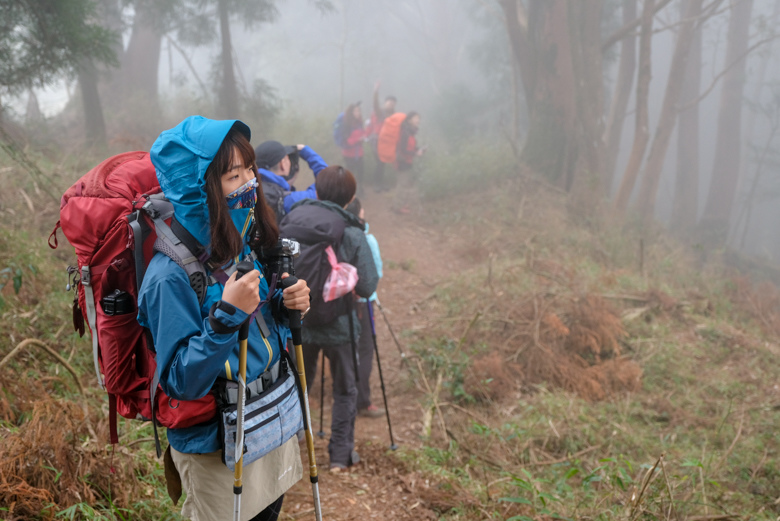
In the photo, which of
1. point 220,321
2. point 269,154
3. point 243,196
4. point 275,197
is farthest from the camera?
point 269,154

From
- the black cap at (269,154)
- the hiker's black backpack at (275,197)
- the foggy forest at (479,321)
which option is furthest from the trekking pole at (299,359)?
the black cap at (269,154)

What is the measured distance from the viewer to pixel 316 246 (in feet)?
12.3

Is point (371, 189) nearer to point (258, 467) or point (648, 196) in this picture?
point (648, 196)

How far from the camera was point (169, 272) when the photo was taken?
1.73 meters

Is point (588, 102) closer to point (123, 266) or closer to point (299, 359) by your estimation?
point (299, 359)

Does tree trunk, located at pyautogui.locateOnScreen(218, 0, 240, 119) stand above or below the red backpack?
above

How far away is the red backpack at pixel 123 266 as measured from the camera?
179 cm

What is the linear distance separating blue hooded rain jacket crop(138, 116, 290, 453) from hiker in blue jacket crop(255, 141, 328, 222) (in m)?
2.51

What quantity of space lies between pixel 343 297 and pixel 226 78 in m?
11.1

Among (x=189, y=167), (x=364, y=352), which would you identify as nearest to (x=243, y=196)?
(x=189, y=167)

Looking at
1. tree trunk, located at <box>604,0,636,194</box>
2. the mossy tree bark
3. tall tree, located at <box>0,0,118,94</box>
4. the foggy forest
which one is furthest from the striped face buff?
tree trunk, located at <box>604,0,636,194</box>

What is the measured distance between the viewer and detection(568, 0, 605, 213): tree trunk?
12602 millimetres

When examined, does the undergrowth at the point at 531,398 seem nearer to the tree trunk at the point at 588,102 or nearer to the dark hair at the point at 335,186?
the dark hair at the point at 335,186

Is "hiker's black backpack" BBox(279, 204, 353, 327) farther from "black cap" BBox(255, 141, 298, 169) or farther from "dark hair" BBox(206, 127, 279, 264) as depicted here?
"dark hair" BBox(206, 127, 279, 264)
